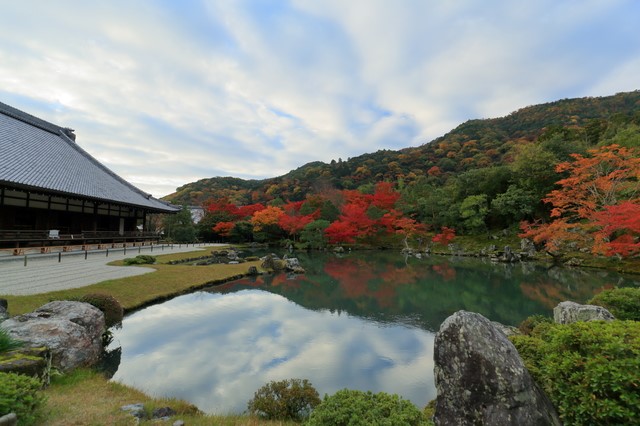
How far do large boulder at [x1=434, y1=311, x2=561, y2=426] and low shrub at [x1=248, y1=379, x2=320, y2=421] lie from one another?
2270mm

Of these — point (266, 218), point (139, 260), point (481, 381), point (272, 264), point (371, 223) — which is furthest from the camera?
point (266, 218)

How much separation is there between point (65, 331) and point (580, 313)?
10.3 m

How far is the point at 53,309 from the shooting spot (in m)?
6.59

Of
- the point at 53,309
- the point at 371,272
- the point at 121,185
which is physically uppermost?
the point at 121,185

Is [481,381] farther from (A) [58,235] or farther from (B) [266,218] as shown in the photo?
(B) [266,218]

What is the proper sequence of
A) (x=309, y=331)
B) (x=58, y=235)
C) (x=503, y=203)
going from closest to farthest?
(x=309, y=331)
(x=58, y=235)
(x=503, y=203)

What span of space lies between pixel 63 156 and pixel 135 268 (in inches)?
582

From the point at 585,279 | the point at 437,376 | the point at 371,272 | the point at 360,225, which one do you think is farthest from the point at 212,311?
the point at 360,225

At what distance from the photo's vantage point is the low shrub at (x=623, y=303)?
6069 mm

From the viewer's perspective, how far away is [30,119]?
78.9ft

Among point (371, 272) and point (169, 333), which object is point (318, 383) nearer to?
point (169, 333)

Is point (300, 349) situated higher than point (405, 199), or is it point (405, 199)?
point (405, 199)

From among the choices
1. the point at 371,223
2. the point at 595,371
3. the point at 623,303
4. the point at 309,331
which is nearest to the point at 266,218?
the point at 371,223

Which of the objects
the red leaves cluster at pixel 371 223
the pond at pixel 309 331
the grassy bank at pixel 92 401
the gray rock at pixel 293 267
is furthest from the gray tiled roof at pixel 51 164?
the red leaves cluster at pixel 371 223
